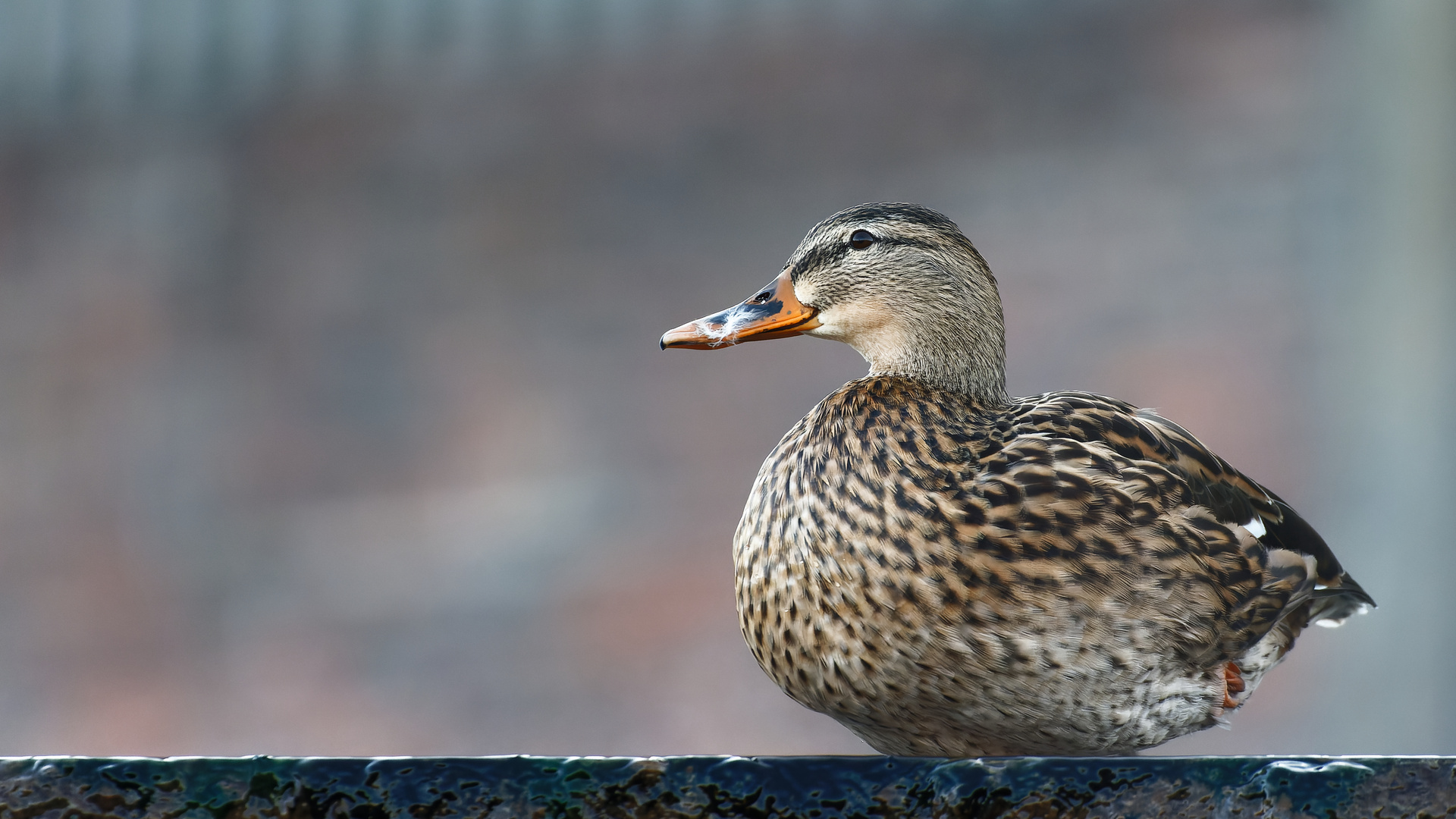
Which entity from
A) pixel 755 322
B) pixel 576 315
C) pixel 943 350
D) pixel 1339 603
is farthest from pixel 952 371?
pixel 576 315

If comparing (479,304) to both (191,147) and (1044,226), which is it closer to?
(191,147)

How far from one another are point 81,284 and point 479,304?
73.5 inches

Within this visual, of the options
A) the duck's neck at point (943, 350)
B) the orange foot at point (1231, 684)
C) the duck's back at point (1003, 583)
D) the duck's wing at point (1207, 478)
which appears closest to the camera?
the duck's back at point (1003, 583)

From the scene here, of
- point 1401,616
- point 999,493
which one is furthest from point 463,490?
point 999,493

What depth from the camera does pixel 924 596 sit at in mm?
1592

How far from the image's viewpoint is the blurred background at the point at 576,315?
507 cm

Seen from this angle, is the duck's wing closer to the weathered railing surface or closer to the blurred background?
the weathered railing surface

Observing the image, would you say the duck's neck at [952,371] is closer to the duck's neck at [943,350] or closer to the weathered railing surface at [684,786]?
the duck's neck at [943,350]

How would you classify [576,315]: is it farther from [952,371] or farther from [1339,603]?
[1339,603]

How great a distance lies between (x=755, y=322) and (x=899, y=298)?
23 cm

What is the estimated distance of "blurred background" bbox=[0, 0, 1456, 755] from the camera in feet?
16.6

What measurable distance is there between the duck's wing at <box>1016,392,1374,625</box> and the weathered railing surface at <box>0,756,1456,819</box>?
0.78m

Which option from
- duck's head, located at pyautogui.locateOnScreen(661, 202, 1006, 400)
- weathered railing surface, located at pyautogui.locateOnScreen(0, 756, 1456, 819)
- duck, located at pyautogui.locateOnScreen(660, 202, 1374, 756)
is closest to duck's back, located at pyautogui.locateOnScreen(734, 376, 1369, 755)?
duck, located at pyautogui.locateOnScreen(660, 202, 1374, 756)

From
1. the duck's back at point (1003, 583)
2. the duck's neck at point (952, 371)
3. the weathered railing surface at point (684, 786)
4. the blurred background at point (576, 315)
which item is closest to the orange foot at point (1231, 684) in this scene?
the duck's back at point (1003, 583)
